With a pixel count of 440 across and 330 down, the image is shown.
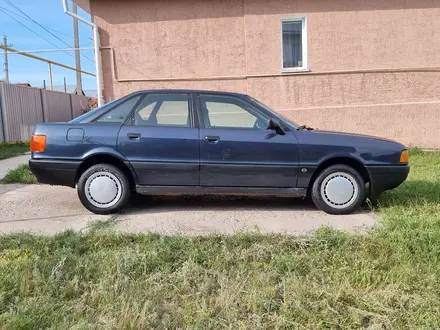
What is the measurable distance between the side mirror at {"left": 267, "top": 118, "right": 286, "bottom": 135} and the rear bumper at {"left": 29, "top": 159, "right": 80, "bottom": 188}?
2346mm

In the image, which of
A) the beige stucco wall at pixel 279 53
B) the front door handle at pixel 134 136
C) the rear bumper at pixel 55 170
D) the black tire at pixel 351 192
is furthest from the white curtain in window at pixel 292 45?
the rear bumper at pixel 55 170

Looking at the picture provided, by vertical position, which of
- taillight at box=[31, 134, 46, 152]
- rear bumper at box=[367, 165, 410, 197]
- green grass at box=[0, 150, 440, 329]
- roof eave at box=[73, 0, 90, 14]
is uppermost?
roof eave at box=[73, 0, 90, 14]

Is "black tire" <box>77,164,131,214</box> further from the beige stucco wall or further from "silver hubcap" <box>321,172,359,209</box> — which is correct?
the beige stucco wall

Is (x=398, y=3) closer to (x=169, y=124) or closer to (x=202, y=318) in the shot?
(x=169, y=124)

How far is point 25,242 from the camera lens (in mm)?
3580

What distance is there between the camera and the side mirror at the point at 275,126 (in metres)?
4.38

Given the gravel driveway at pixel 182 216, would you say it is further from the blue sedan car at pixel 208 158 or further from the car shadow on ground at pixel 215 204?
the blue sedan car at pixel 208 158

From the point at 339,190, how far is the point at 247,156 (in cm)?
119

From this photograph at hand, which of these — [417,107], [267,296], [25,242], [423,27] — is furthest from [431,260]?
[423,27]

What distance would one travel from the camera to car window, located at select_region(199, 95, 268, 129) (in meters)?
4.57

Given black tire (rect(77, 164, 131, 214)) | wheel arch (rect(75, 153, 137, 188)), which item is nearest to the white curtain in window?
wheel arch (rect(75, 153, 137, 188))

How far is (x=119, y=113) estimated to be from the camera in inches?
182

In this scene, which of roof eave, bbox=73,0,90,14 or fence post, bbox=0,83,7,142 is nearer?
roof eave, bbox=73,0,90,14

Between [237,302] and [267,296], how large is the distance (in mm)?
227
